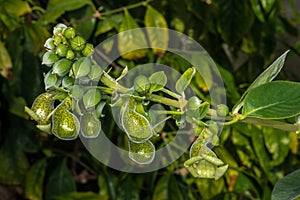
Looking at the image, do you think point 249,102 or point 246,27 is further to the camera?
point 246,27

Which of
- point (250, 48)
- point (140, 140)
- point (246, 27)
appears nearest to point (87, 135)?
point (140, 140)

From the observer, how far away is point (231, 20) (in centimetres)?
78

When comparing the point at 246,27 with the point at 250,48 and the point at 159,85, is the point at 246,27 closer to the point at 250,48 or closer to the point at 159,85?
the point at 250,48

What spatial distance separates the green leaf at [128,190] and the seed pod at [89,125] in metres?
0.54

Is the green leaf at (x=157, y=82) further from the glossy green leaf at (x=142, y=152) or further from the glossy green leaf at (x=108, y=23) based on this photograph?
the glossy green leaf at (x=108, y=23)

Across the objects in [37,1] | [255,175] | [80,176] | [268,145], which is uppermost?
[37,1]

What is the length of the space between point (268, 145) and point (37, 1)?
0.38m

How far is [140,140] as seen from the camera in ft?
0.82

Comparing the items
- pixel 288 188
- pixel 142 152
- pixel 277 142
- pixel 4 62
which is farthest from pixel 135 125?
pixel 277 142

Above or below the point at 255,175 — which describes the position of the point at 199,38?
above

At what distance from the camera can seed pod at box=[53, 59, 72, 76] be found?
0.26m

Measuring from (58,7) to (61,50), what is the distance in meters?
0.44

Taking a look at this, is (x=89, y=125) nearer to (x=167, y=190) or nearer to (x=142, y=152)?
(x=142, y=152)

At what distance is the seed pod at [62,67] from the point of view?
0.26 metres
